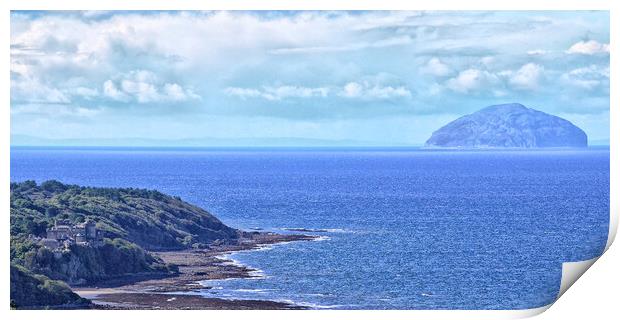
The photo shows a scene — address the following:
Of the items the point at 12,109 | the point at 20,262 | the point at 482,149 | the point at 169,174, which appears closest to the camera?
the point at 20,262

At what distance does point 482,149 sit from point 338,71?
11.3m

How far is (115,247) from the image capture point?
26734 millimetres

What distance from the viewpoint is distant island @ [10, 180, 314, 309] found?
81.8 ft

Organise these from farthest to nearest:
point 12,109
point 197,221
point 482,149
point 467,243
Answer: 1. point 482,149
2. point 467,243
3. point 197,221
4. point 12,109

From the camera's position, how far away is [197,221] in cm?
2956

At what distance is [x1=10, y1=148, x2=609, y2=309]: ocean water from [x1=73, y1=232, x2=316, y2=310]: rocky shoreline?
45 cm

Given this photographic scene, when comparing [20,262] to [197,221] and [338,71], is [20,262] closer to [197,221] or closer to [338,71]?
[197,221]

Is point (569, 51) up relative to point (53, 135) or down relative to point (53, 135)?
up

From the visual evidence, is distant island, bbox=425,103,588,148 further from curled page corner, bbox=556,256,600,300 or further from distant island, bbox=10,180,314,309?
curled page corner, bbox=556,256,600,300

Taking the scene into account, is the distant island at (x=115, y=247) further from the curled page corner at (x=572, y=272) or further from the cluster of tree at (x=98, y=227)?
the curled page corner at (x=572, y=272)

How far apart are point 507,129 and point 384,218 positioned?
534 centimetres

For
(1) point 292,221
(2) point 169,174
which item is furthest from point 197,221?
(2) point 169,174

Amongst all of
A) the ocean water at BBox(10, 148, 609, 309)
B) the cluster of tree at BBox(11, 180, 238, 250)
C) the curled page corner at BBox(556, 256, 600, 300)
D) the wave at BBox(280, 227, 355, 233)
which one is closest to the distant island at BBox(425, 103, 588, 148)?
the ocean water at BBox(10, 148, 609, 309)
